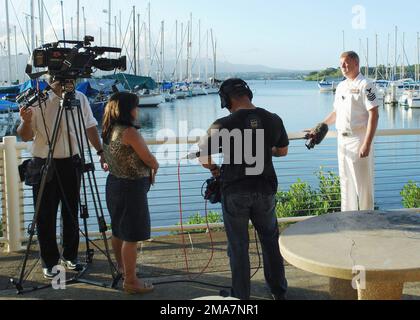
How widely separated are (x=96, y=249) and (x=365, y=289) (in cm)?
272

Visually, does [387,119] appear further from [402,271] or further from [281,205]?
[402,271]

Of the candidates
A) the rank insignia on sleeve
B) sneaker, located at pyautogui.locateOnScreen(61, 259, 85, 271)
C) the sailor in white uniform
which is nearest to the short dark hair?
the sailor in white uniform

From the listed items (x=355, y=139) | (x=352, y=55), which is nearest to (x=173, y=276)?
(x=355, y=139)

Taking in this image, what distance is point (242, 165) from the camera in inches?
131

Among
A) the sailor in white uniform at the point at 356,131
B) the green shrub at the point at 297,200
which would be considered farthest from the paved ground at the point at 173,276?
the green shrub at the point at 297,200

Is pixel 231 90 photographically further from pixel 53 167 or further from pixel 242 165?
pixel 53 167

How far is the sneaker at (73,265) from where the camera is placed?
4.26m

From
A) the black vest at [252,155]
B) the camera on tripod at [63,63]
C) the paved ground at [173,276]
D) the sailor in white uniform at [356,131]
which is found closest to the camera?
the black vest at [252,155]

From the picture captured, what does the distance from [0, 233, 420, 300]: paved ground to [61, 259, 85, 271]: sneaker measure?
0.08m

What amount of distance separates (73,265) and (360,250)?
2449 mm

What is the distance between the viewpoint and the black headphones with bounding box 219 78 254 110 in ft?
10.9

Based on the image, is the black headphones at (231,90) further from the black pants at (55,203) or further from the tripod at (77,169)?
the black pants at (55,203)

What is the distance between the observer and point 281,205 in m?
7.41
